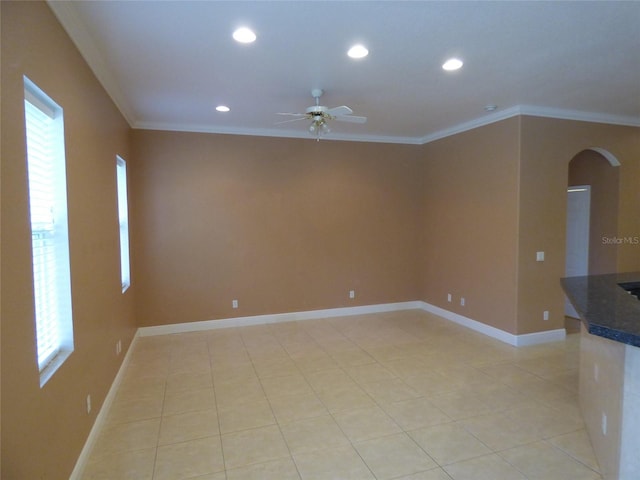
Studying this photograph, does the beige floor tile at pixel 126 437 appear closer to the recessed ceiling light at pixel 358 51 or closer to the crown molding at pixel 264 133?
the recessed ceiling light at pixel 358 51

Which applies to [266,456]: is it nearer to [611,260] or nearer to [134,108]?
[134,108]

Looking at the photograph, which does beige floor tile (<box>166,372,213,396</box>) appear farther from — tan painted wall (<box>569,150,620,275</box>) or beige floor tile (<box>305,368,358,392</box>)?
tan painted wall (<box>569,150,620,275</box>)

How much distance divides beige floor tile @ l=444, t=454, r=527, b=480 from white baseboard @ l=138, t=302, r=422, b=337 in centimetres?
350

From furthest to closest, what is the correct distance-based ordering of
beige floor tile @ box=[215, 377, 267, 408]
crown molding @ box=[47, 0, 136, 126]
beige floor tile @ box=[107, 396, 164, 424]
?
beige floor tile @ box=[215, 377, 267, 408] < beige floor tile @ box=[107, 396, 164, 424] < crown molding @ box=[47, 0, 136, 126]

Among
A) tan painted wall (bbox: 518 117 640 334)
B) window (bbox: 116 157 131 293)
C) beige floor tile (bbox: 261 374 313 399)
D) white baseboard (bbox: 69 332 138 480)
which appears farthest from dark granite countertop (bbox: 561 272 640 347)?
window (bbox: 116 157 131 293)

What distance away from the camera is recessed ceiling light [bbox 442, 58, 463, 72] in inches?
116

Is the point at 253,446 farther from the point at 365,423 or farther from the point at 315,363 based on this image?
the point at 315,363

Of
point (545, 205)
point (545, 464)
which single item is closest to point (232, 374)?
point (545, 464)

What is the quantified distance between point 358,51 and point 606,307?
7.57 feet

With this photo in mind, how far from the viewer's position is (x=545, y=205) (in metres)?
4.46

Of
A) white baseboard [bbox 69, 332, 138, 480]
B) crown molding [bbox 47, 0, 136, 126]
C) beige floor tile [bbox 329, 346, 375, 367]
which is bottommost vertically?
beige floor tile [bbox 329, 346, 375, 367]

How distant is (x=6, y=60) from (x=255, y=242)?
398 centimetres

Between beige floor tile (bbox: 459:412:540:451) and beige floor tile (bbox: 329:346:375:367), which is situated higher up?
beige floor tile (bbox: 329:346:375:367)

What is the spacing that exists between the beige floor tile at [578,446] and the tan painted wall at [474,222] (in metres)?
1.91
